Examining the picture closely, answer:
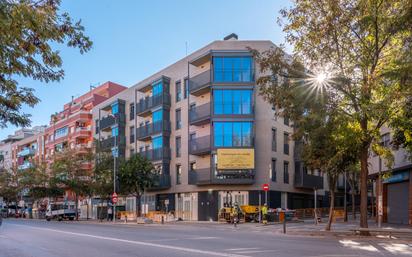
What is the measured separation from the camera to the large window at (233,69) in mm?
44344

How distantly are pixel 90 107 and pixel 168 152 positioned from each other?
28228 millimetres

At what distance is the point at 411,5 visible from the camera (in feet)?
60.2

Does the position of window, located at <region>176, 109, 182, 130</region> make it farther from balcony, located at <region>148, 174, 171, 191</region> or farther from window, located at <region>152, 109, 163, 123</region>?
balcony, located at <region>148, 174, 171, 191</region>

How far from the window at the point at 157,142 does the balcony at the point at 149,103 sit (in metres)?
3.46

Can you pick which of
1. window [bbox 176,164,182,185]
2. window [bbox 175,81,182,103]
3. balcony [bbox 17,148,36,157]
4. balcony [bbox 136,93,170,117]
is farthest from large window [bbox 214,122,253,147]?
balcony [bbox 17,148,36,157]

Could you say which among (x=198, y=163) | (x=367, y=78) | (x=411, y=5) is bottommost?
(x=198, y=163)

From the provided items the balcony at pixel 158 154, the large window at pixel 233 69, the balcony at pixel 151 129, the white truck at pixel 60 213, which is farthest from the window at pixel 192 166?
the white truck at pixel 60 213

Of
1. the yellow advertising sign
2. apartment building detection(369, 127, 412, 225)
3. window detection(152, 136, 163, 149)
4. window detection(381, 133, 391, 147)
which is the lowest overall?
apartment building detection(369, 127, 412, 225)

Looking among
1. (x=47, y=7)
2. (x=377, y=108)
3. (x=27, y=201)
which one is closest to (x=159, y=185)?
(x=377, y=108)

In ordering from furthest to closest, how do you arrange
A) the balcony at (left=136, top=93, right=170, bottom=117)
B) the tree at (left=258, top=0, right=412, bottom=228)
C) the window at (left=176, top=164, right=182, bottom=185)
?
the balcony at (left=136, top=93, right=170, bottom=117) → the window at (left=176, top=164, right=182, bottom=185) → the tree at (left=258, top=0, right=412, bottom=228)

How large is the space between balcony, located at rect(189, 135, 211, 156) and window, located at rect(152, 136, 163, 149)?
16.8 feet

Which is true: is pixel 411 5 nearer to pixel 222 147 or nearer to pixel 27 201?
pixel 222 147

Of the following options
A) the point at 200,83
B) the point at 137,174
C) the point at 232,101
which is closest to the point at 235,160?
the point at 232,101

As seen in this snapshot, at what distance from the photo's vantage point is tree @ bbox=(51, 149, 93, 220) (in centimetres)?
5828
